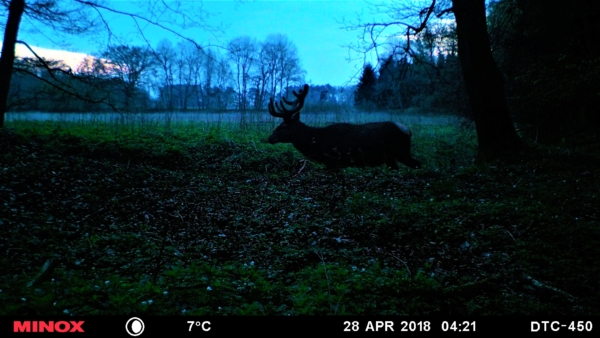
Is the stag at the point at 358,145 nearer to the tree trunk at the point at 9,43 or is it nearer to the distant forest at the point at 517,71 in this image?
the distant forest at the point at 517,71

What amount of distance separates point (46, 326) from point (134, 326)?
2.20 feet

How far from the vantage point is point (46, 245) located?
6.08m

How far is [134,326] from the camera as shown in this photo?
3461 millimetres

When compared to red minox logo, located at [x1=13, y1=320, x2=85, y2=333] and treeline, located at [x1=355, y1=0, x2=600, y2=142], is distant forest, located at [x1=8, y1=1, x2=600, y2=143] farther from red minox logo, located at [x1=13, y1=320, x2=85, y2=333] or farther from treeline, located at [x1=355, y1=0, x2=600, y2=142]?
red minox logo, located at [x1=13, y1=320, x2=85, y2=333]

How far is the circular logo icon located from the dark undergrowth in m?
0.22

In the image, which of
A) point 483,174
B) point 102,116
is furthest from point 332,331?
point 102,116

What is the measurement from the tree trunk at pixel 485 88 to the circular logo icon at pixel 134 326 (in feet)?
30.6

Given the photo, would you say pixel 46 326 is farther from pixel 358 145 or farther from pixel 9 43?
pixel 9 43

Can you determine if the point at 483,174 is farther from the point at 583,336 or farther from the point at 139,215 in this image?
the point at 139,215

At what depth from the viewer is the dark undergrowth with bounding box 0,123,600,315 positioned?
4.18 metres

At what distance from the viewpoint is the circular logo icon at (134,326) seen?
11.2 feet
